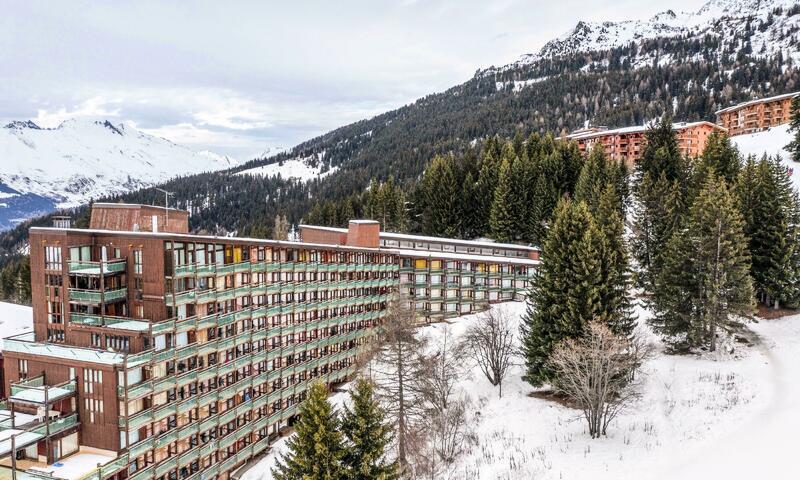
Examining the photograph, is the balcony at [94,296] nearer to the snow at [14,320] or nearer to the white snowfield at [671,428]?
the snow at [14,320]

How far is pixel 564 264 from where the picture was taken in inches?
1737

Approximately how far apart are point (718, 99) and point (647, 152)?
140m

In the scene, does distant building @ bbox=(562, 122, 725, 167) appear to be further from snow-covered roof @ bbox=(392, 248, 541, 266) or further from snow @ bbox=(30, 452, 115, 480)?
snow @ bbox=(30, 452, 115, 480)

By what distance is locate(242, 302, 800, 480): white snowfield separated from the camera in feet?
101

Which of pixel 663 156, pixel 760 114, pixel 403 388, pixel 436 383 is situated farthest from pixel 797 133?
pixel 403 388

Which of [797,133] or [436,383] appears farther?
[797,133]

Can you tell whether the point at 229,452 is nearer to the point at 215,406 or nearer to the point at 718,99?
the point at 215,406

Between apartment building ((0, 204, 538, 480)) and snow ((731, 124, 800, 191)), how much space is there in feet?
298

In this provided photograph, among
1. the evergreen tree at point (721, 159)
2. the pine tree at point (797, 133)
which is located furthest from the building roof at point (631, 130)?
the evergreen tree at point (721, 159)

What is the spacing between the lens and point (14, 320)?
5572 centimetres

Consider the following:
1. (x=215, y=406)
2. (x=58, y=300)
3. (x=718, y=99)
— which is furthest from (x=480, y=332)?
(x=718, y=99)

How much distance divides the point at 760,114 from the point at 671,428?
145777 mm

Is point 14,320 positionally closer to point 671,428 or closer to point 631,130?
point 671,428

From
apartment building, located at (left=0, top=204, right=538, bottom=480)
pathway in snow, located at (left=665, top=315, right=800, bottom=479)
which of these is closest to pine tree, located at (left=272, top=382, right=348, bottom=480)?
apartment building, located at (left=0, top=204, right=538, bottom=480)
